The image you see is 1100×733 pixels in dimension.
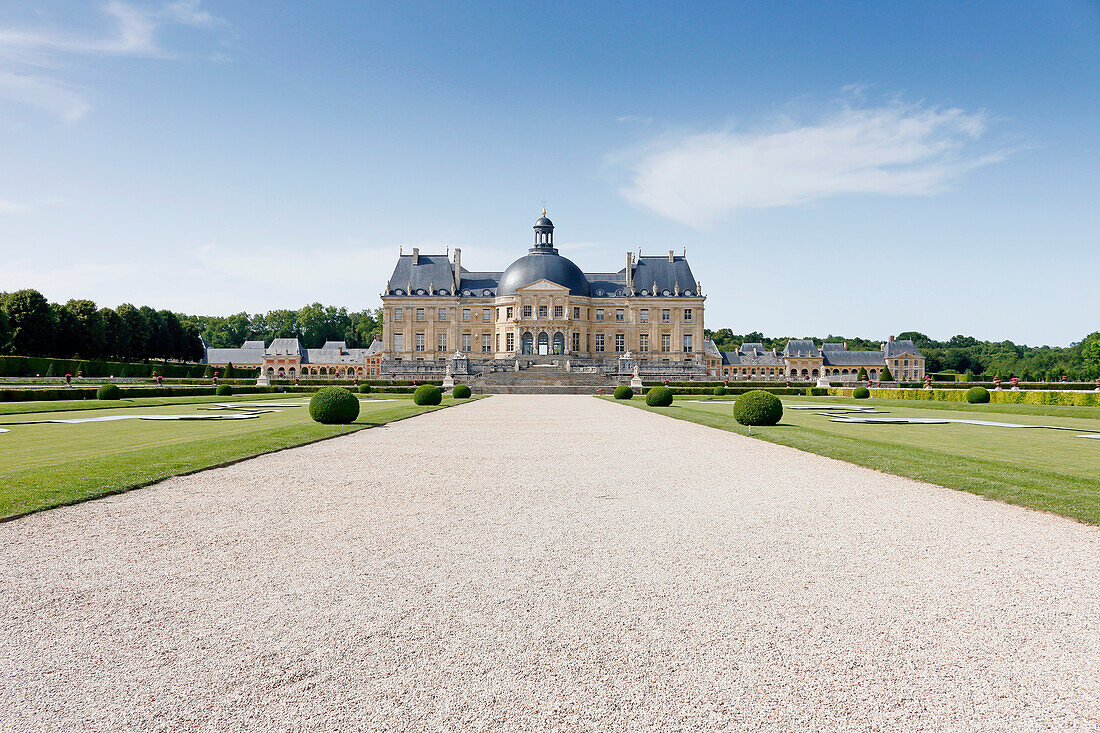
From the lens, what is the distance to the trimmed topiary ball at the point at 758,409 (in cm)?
1931

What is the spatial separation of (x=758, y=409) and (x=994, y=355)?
406 feet

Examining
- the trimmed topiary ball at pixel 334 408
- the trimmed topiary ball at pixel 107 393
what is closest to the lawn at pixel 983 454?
the trimmed topiary ball at pixel 334 408

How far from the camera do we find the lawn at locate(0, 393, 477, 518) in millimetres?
8812

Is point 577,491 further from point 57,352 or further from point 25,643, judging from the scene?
point 57,352

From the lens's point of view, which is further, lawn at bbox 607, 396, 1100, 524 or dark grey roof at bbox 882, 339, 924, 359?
dark grey roof at bbox 882, 339, 924, 359

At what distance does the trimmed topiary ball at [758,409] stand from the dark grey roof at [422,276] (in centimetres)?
6570

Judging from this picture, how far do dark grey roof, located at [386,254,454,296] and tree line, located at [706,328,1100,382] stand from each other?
191 feet

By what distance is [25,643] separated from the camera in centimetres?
407

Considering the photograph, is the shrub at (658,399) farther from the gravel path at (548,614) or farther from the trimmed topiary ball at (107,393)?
the trimmed topiary ball at (107,393)

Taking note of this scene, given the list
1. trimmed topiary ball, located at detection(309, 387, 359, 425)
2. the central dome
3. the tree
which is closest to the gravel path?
trimmed topiary ball, located at detection(309, 387, 359, 425)

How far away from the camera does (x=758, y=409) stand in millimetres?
19281

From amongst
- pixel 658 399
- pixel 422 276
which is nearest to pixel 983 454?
pixel 658 399

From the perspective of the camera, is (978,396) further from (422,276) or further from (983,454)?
(422,276)

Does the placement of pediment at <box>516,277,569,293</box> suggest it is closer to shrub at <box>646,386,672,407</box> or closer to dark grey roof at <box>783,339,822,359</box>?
shrub at <box>646,386,672,407</box>
